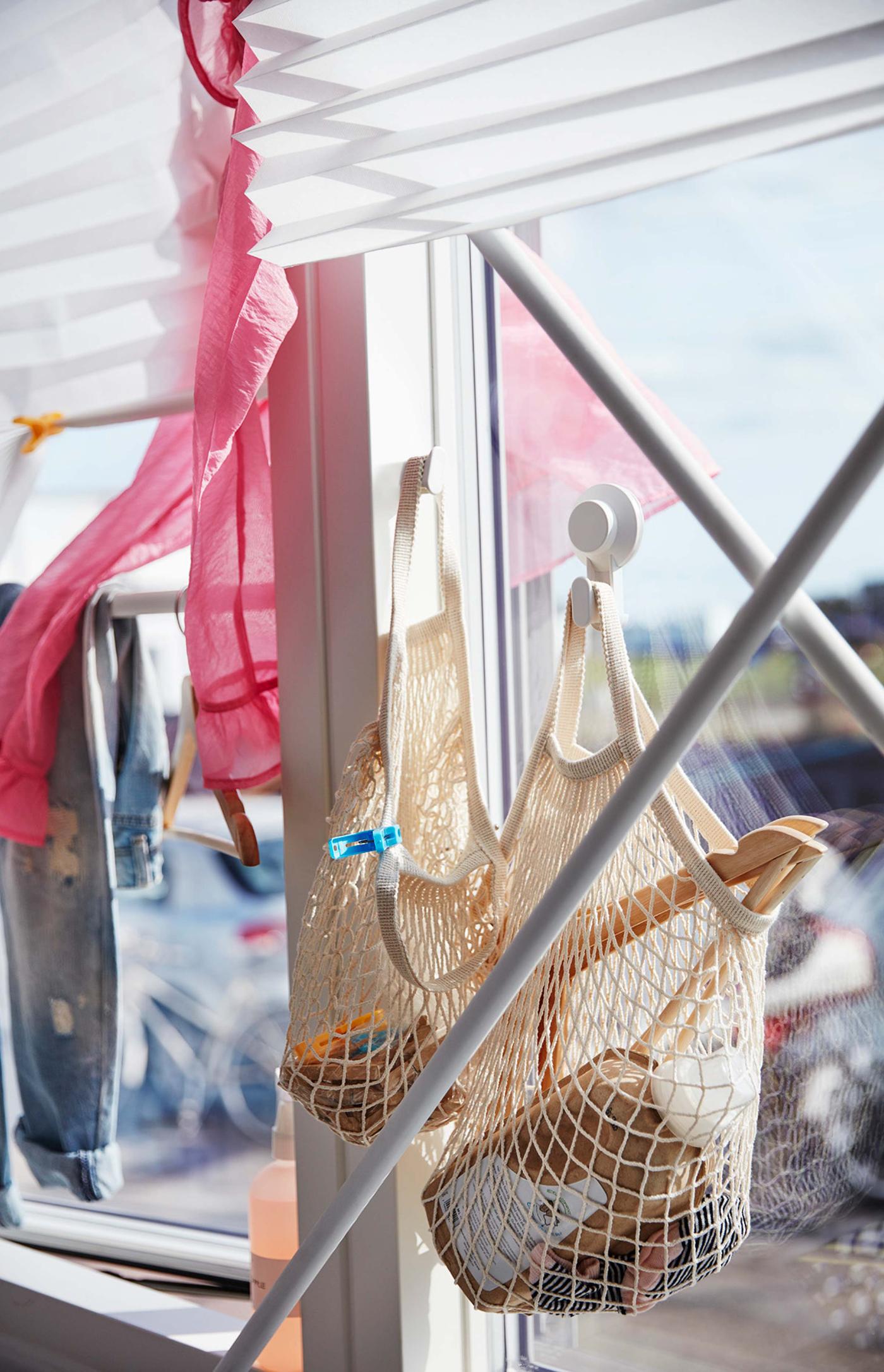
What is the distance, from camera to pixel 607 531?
2.21 feet

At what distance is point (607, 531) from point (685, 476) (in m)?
0.11

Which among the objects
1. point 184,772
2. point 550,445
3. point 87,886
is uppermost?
point 550,445

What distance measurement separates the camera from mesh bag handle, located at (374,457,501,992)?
2.08 feet

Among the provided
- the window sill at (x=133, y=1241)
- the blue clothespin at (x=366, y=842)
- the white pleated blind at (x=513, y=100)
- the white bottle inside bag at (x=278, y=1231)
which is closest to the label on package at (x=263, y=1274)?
the white bottle inside bag at (x=278, y=1231)

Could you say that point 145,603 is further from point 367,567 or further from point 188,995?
point 188,995

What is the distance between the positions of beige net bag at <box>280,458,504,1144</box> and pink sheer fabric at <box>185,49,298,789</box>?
5.2 inches

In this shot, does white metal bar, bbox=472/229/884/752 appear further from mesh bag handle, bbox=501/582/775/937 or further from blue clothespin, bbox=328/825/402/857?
blue clothespin, bbox=328/825/402/857

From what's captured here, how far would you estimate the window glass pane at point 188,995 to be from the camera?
1.14m

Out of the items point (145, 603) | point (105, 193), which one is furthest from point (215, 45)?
point (145, 603)

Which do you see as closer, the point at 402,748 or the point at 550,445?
the point at 402,748

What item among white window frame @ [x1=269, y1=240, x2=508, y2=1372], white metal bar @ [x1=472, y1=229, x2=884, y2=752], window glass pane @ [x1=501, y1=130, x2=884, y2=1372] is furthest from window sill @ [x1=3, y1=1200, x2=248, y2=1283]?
white metal bar @ [x1=472, y1=229, x2=884, y2=752]

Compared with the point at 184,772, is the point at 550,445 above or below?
above

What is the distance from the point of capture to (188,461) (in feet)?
3.30

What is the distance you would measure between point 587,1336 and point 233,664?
23.2 inches
